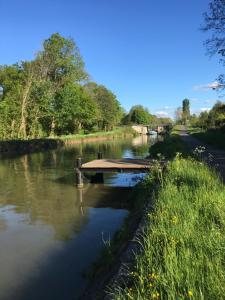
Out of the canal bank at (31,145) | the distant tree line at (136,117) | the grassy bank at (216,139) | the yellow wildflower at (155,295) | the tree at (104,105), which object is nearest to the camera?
the yellow wildflower at (155,295)

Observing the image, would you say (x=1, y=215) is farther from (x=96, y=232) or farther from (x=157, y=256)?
(x=157, y=256)

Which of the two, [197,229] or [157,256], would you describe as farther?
[197,229]

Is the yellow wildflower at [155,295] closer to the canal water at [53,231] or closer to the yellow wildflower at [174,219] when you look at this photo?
the yellow wildflower at [174,219]

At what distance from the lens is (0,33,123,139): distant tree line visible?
5606 centimetres

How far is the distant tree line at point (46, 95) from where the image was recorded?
5606 cm

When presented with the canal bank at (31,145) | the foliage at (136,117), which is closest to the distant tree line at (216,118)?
the canal bank at (31,145)

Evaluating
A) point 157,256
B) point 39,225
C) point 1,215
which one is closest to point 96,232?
point 39,225

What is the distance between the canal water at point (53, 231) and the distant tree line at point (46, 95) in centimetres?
3404

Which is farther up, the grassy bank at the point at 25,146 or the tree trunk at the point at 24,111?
the tree trunk at the point at 24,111

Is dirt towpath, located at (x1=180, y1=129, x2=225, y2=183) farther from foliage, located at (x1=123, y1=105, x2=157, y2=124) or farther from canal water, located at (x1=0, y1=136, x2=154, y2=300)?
foliage, located at (x1=123, y1=105, x2=157, y2=124)

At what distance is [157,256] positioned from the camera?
512 centimetres

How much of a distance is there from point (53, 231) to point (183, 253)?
7.47m

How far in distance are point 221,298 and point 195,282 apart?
1.69 ft

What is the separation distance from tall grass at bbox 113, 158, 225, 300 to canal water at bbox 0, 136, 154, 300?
2295mm
